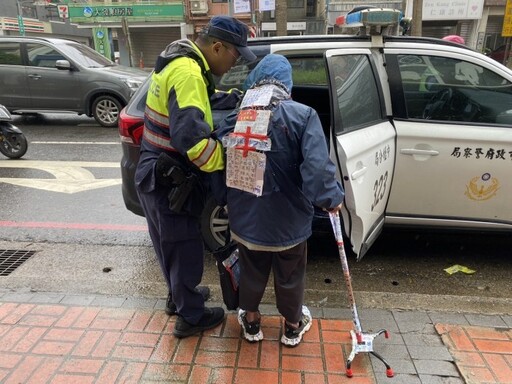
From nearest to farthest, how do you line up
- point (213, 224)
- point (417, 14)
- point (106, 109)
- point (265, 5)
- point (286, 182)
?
point (286, 182), point (213, 224), point (106, 109), point (417, 14), point (265, 5)

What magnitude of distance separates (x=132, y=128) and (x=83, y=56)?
6.48m

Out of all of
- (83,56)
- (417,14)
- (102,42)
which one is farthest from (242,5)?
(83,56)

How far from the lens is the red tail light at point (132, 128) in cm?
311

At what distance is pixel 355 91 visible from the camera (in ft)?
9.50

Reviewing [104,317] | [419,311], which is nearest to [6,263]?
[104,317]

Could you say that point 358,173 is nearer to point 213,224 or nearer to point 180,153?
point 180,153

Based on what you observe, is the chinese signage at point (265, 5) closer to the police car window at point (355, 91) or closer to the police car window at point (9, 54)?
the police car window at point (9, 54)

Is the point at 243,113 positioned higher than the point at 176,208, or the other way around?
the point at 243,113

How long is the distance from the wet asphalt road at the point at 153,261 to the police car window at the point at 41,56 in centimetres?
426

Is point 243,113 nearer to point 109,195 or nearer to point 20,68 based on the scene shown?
point 109,195

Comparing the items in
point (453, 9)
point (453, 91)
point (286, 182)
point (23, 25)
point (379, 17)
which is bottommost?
point (286, 182)

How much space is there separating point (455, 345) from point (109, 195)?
381cm

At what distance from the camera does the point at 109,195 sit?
4926 millimetres

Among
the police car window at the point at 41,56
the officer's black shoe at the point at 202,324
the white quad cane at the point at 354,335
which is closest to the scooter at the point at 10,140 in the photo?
the police car window at the point at 41,56
